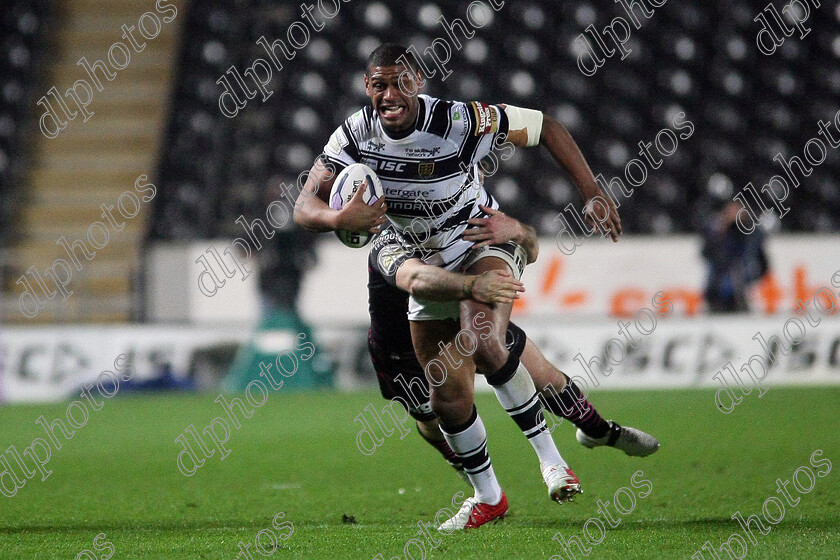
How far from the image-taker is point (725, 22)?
1712cm

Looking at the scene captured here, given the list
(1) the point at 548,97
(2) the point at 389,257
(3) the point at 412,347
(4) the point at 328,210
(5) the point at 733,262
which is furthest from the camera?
(1) the point at 548,97

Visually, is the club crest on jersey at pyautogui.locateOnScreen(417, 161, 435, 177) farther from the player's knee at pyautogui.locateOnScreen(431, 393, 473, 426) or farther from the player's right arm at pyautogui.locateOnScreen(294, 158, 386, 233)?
Result: the player's knee at pyautogui.locateOnScreen(431, 393, 473, 426)

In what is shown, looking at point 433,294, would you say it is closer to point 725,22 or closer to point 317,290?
point 317,290

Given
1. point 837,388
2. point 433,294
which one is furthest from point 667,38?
point 433,294

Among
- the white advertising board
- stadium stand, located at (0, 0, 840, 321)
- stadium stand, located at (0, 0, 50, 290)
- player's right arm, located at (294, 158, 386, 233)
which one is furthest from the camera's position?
stadium stand, located at (0, 0, 50, 290)

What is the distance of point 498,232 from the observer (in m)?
5.05

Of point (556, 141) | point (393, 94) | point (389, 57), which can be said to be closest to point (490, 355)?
point (556, 141)

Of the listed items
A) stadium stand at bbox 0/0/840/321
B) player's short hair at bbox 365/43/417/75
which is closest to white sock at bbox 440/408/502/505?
player's short hair at bbox 365/43/417/75

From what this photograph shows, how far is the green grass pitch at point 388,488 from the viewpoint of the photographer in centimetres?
431

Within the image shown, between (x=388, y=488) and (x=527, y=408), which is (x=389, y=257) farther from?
(x=388, y=488)

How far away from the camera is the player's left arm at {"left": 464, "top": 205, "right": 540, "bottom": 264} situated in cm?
505

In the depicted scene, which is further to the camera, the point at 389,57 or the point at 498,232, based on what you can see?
the point at 498,232

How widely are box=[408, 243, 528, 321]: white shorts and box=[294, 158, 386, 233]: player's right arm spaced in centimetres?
46

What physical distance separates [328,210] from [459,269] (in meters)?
0.77
